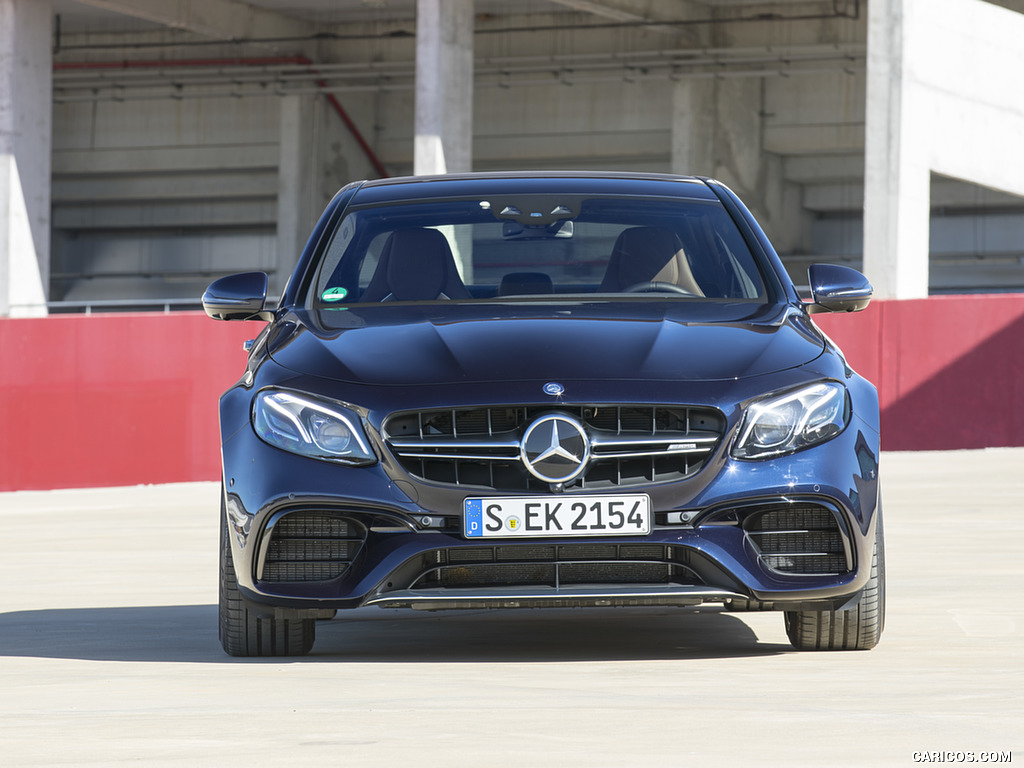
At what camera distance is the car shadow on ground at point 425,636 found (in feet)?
17.4

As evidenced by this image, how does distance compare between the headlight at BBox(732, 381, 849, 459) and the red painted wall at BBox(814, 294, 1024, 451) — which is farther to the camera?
the red painted wall at BBox(814, 294, 1024, 451)

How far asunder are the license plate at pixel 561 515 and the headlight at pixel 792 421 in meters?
0.31

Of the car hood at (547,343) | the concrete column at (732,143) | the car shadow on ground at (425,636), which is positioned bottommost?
the car shadow on ground at (425,636)

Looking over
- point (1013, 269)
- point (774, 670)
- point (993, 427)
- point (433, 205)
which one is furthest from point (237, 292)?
point (1013, 269)

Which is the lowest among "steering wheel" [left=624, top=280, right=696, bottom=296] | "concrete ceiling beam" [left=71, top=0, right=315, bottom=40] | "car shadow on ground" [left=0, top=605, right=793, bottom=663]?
"car shadow on ground" [left=0, top=605, right=793, bottom=663]

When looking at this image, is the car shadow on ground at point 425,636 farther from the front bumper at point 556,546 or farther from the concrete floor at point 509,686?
the front bumper at point 556,546

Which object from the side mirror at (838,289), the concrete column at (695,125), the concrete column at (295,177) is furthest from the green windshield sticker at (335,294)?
the concrete column at (295,177)

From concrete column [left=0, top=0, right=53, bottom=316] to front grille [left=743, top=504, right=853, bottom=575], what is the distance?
2122 cm

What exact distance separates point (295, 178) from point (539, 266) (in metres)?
32.5

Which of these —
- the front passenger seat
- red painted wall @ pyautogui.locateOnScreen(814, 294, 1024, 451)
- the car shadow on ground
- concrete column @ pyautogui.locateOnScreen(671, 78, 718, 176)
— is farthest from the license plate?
concrete column @ pyautogui.locateOnScreen(671, 78, 718, 176)

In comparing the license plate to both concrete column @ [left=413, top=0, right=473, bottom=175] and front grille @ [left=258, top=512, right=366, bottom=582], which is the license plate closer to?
front grille @ [left=258, top=512, right=366, bottom=582]

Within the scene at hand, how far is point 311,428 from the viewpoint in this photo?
192 inches

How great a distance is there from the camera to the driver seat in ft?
19.3

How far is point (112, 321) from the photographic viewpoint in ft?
46.6
